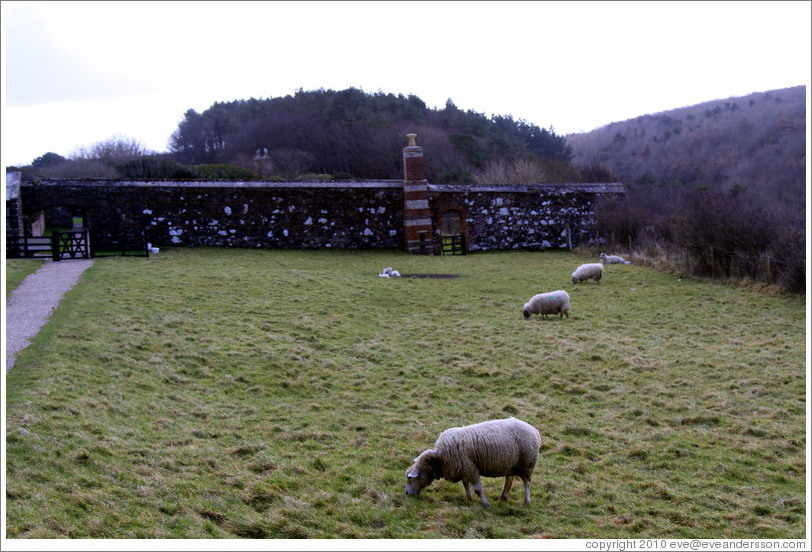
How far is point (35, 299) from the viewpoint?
14.2 metres

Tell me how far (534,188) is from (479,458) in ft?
79.3

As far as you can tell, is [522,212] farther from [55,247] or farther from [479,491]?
[479,491]

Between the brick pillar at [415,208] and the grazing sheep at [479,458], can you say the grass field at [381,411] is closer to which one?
the grazing sheep at [479,458]

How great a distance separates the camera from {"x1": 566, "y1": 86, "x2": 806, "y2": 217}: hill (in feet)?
179

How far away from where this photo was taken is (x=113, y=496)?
19.7 feet

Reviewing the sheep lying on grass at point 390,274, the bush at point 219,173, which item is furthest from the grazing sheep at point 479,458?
the bush at point 219,173

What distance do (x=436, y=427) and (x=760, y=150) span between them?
65.2m

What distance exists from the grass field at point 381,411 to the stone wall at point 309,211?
26.5 feet

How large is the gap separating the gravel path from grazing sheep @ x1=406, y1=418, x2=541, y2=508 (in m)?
6.29

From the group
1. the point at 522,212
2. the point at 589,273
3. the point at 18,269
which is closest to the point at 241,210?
the point at 18,269

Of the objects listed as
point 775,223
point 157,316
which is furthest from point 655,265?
point 157,316

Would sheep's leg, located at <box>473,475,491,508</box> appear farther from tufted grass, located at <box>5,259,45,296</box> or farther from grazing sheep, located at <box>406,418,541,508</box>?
tufted grass, located at <box>5,259,45,296</box>

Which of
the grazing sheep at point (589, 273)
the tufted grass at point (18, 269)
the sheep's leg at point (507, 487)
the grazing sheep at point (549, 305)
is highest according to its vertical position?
the tufted grass at point (18, 269)

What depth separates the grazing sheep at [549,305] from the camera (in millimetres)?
14977
